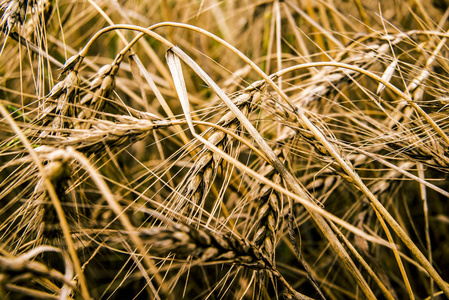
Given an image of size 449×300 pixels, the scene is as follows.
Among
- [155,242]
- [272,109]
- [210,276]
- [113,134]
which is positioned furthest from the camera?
[210,276]

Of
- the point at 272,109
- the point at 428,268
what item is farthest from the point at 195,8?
the point at 428,268

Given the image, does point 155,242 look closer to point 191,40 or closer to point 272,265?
point 272,265

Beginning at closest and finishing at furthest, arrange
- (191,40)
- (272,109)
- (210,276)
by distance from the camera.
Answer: (272,109)
(210,276)
(191,40)

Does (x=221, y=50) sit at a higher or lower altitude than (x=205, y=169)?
higher

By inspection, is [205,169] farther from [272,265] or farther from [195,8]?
[195,8]

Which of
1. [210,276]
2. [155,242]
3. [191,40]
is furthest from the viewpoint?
[191,40]

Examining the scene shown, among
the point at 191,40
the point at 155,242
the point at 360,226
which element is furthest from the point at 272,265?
the point at 191,40

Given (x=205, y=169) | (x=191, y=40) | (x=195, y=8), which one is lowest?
(x=205, y=169)

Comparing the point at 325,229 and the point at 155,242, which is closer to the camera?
the point at 155,242

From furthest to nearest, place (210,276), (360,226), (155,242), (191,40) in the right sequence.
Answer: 1. (191,40)
2. (210,276)
3. (360,226)
4. (155,242)
